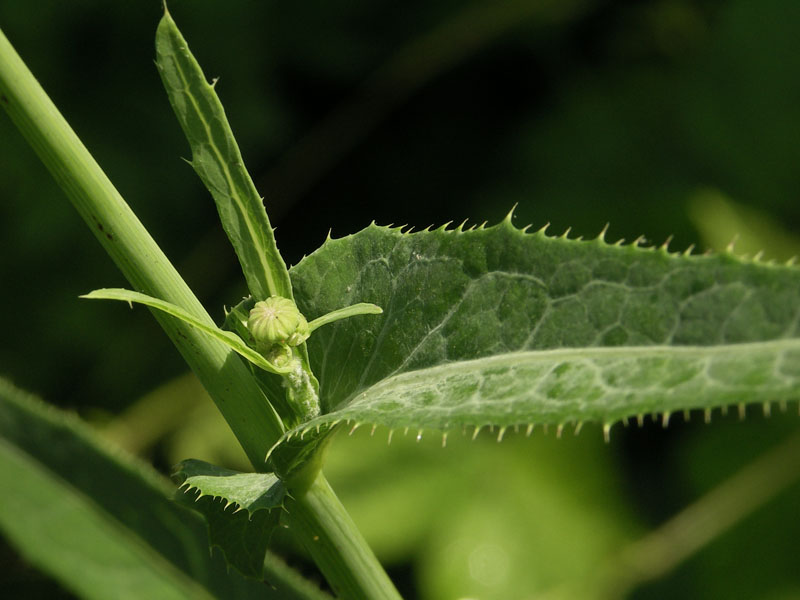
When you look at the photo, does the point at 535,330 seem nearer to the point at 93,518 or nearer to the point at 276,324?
the point at 276,324

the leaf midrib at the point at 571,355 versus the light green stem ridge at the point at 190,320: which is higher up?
the leaf midrib at the point at 571,355

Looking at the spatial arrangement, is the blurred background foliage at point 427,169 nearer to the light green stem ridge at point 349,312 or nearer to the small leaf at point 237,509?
the small leaf at point 237,509

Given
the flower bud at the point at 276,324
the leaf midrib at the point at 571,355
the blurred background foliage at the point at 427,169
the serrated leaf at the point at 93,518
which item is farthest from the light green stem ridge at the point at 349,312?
the blurred background foliage at the point at 427,169

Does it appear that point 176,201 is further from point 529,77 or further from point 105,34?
point 529,77

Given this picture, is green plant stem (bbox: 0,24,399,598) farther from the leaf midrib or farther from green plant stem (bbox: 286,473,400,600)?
the leaf midrib

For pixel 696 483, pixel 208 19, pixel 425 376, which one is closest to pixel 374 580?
pixel 425 376

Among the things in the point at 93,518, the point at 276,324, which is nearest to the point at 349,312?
the point at 276,324

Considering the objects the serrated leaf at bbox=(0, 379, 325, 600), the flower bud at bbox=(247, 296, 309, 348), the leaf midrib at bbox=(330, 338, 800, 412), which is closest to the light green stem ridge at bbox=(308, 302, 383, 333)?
the flower bud at bbox=(247, 296, 309, 348)
